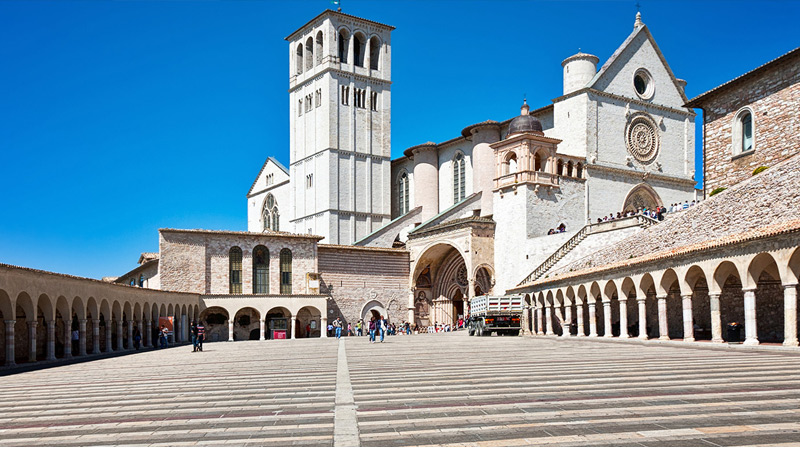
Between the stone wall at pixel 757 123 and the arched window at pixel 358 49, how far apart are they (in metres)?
35.8

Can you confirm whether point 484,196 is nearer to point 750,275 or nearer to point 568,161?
point 568,161

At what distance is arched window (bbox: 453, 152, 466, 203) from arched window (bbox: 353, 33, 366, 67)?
12.8 metres

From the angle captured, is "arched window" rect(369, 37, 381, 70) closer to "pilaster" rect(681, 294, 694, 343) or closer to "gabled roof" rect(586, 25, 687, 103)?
"gabled roof" rect(586, 25, 687, 103)

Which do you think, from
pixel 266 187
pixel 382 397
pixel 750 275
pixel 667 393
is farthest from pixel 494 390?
pixel 266 187

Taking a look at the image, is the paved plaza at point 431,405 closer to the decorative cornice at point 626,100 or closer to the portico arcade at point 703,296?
the portico arcade at point 703,296

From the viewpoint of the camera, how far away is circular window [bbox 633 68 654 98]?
52.0 metres

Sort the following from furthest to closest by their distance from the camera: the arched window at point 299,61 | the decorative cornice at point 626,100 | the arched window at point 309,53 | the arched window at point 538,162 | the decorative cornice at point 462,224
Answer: the arched window at point 299,61, the arched window at point 309,53, the decorative cornice at point 626,100, the decorative cornice at point 462,224, the arched window at point 538,162

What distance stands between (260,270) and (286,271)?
165 centimetres

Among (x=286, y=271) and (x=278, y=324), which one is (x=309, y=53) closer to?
(x=286, y=271)

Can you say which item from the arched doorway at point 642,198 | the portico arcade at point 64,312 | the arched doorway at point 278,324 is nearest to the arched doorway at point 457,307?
the arched doorway at point 278,324

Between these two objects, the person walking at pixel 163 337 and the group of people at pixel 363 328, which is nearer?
the person walking at pixel 163 337

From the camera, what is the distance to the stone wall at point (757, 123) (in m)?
30.5

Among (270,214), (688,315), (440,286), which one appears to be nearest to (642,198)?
(440,286)
